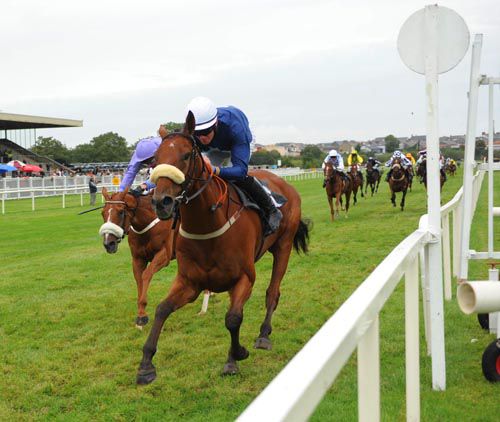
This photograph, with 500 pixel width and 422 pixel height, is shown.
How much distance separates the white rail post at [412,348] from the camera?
286 centimetres

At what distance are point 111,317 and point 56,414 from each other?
101 inches

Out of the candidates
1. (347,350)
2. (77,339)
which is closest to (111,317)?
(77,339)

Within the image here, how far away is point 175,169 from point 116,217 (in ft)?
8.26

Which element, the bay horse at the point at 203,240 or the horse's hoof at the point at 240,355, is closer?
the bay horse at the point at 203,240

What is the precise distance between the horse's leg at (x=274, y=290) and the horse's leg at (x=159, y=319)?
1.05 m

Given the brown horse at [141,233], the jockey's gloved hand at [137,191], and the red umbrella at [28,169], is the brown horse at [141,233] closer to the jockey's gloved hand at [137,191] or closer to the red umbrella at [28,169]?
the jockey's gloved hand at [137,191]

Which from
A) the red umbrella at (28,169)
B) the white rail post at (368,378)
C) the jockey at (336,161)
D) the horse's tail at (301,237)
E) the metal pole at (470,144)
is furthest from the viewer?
the red umbrella at (28,169)

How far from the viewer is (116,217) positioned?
5812 mm

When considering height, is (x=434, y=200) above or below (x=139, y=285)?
above

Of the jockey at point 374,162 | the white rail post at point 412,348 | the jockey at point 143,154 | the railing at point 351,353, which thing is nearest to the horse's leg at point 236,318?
the railing at point 351,353

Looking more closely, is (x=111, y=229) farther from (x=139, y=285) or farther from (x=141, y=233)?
(x=139, y=285)

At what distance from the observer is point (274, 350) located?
16.3ft

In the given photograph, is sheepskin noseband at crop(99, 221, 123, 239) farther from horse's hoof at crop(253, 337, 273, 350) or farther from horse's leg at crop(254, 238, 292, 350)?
horse's hoof at crop(253, 337, 273, 350)

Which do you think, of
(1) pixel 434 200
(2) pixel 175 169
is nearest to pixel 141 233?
(2) pixel 175 169
